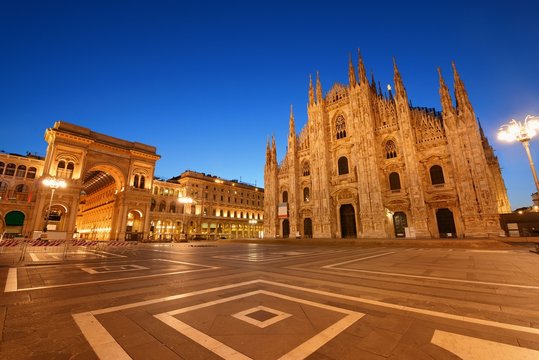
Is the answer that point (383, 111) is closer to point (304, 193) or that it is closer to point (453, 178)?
point (453, 178)

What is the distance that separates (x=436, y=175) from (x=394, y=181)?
13.7 feet

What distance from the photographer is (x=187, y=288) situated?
4953 millimetres

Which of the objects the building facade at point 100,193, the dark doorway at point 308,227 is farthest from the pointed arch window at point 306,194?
the building facade at point 100,193

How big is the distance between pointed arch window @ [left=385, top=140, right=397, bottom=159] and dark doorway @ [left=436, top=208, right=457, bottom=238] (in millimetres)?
7907

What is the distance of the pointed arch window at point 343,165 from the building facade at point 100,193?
24.2 m

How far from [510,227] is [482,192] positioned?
25.5 ft

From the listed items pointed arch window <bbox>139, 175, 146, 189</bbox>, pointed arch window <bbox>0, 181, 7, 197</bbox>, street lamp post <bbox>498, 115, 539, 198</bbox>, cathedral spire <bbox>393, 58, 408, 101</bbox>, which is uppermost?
cathedral spire <bbox>393, 58, 408, 101</bbox>

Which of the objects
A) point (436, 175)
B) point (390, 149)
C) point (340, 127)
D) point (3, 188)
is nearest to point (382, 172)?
point (390, 149)

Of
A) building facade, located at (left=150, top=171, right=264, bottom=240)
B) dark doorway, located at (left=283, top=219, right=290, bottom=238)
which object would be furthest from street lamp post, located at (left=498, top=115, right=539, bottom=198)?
building facade, located at (left=150, top=171, right=264, bottom=240)

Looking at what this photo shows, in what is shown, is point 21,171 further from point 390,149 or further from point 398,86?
point 398,86

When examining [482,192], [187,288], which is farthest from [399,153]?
[187,288]

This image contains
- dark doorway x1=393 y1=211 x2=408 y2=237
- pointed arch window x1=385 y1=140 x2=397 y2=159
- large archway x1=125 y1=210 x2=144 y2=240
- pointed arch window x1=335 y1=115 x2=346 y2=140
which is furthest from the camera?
large archway x1=125 y1=210 x2=144 y2=240

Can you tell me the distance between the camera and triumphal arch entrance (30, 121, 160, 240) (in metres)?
31.8

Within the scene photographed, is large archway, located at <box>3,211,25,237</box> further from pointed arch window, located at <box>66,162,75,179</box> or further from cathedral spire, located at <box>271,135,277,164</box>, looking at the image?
cathedral spire, located at <box>271,135,277,164</box>
